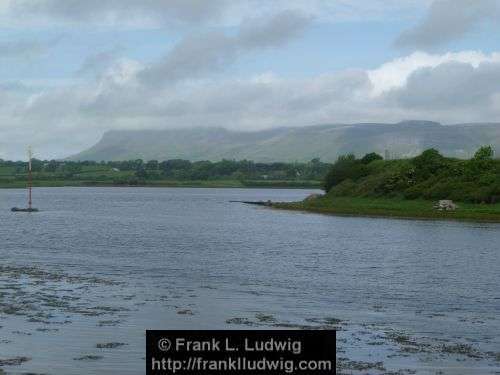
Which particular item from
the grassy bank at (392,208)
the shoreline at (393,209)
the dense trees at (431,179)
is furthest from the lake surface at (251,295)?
the dense trees at (431,179)

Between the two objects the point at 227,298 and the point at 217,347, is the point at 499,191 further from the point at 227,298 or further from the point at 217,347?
the point at 217,347

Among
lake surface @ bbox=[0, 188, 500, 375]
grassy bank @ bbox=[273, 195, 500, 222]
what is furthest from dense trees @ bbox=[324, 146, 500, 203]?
lake surface @ bbox=[0, 188, 500, 375]

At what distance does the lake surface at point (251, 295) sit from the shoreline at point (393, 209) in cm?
4531

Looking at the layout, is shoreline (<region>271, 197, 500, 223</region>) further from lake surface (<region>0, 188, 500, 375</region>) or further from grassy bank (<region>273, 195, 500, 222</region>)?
lake surface (<region>0, 188, 500, 375</region>)

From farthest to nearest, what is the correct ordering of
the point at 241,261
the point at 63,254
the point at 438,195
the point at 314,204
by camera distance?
the point at 314,204 < the point at 438,195 < the point at 63,254 < the point at 241,261

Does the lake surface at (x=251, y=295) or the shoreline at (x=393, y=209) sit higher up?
the shoreline at (x=393, y=209)

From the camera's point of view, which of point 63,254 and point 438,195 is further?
point 438,195

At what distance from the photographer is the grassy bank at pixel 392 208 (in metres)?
135

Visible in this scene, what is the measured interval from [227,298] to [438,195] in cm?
12261

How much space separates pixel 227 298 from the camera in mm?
42781

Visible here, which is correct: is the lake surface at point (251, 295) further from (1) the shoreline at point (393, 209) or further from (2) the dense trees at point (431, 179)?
(2) the dense trees at point (431, 179)

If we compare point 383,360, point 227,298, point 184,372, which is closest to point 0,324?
point 227,298

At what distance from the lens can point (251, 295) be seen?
44156 mm

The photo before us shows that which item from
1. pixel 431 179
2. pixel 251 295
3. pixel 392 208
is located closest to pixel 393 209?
pixel 392 208
